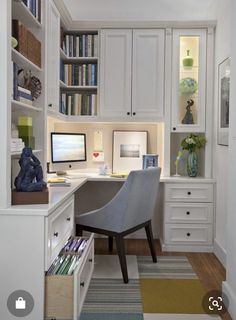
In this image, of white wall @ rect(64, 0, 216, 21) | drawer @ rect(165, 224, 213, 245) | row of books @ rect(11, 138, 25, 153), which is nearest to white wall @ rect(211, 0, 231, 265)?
drawer @ rect(165, 224, 213, 245)

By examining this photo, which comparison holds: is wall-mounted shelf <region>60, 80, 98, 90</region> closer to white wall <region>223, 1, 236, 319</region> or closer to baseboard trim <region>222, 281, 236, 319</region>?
white wall <region>223, 1, 236, 319</region>

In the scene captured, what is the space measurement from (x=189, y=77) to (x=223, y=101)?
26.3 inches

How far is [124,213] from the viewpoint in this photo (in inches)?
123

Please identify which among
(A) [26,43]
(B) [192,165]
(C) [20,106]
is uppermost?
(A) [26,43]

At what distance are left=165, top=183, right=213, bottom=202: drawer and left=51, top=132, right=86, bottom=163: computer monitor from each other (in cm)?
101

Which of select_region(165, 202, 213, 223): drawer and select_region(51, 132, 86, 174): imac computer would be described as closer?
select_region(51, 132, 86, 174): imac computer

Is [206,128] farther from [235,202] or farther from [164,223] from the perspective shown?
[235,202]

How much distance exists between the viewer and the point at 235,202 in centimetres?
256

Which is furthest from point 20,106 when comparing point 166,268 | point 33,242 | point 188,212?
point 188,212

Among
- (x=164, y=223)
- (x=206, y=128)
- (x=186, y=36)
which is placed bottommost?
(x=164, y=223)

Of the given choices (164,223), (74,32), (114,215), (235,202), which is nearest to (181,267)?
(164,223)

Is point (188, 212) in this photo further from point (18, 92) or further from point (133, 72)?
point (18, 92)

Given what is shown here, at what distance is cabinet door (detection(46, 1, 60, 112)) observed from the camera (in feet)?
10.6

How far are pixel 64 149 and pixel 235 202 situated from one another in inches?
77.9
